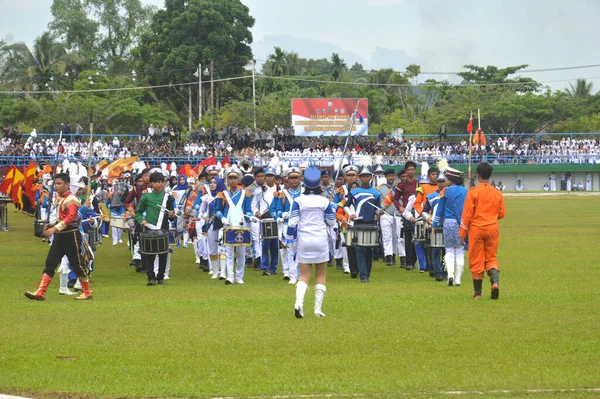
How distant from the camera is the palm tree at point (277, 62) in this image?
321ft

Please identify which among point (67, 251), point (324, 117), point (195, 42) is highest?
point (195, 42)

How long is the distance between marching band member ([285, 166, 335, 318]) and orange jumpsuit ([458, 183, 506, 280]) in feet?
7.54

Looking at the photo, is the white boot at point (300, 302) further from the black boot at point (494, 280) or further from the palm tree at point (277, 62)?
the palm tree at point (277, 62)

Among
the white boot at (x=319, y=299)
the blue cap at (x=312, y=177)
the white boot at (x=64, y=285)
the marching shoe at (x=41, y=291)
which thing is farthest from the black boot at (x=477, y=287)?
the white boot at (x=64, y=285)

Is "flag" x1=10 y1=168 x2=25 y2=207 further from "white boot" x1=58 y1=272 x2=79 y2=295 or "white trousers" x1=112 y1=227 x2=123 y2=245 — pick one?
"white boot" x1=58 y1=272 x2=79 y2=295

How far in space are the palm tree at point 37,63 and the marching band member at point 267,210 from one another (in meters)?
70.5

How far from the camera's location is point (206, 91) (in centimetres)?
8775

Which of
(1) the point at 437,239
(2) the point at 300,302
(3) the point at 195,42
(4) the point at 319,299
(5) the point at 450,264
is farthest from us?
(3) the point at 195,42

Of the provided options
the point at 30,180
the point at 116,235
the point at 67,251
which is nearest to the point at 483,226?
the point at 67,251

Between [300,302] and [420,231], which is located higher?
[420,231]

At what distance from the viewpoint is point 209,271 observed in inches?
837

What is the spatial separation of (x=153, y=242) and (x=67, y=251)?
112 inches

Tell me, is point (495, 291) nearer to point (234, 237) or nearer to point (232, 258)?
point (234, 237)

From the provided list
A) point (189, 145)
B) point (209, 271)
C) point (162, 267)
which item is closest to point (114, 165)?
point (209, 271)
